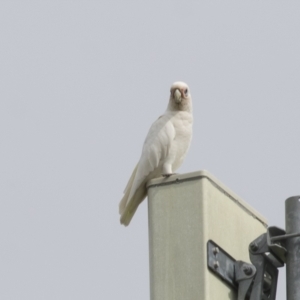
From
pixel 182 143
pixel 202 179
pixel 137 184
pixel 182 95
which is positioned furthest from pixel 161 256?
pixel 182 95

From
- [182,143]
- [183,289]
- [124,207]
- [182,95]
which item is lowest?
[183,289]

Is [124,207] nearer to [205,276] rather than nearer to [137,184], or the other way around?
[137,184]

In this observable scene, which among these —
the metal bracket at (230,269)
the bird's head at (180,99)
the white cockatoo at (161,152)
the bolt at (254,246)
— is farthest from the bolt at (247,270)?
the bird's head at (180,99)

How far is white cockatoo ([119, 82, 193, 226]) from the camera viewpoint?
769 centimetres

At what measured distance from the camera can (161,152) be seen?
7922 millimetres

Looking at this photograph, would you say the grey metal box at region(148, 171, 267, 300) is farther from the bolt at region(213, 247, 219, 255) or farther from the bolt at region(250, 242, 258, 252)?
Result: the bolt at region(250, 242, 258, 252)

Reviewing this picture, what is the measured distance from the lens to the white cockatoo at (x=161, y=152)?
25.2 feet

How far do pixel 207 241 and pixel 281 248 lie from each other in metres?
0.40

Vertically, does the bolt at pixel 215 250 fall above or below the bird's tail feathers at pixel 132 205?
below

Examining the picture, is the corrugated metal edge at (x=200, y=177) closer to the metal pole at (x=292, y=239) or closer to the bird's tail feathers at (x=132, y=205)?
the metal pole at (x=292, y=239)

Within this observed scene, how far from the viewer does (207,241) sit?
154 inches

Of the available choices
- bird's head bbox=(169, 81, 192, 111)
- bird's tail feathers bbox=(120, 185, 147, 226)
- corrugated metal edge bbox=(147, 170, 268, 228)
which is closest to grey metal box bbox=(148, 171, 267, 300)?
corrugated metal edge bbox=(147, 170, 268, 228)

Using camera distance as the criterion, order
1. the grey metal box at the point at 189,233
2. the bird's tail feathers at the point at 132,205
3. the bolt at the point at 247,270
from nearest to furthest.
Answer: the grey metal box at the point at 189,233 → the bolt at the point at 247,270 → the bird's tail feathers at the point at 132,205

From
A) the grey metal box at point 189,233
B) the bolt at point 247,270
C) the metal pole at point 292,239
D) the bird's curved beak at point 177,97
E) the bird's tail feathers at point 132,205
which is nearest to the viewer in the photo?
the metal pole at point 292,239
